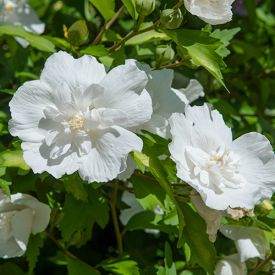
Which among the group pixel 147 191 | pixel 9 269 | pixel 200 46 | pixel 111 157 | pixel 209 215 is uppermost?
pixel 200 46

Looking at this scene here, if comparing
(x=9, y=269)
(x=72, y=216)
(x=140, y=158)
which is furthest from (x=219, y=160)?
(x=9, y=269)

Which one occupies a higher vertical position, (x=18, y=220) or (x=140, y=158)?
(x=140, y=158)

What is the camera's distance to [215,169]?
1.38 metres

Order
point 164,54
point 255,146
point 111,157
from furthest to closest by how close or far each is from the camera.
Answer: point 164,54 < point 255,146 < point 111,157

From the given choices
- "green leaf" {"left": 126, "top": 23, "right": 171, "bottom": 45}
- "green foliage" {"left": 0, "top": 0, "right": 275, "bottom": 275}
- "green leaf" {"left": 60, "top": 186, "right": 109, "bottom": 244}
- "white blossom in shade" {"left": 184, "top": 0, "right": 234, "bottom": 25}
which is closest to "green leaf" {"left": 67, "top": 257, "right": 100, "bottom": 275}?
"green foliage" {"left": 0, "top": 0, "right": 275, "bottom": 275}

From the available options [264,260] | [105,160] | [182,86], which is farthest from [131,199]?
[105,160]

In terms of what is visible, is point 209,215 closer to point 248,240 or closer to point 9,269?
point 248,240

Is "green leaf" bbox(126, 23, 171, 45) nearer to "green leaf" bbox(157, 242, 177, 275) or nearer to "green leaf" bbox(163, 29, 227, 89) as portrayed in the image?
"green leaf" bbox(163, 29, 227, 89)

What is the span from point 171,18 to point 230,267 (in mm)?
555

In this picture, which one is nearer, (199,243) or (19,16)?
(199,243)

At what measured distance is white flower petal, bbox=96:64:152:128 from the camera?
1.36 meters

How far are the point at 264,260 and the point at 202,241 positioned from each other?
22 centimetres

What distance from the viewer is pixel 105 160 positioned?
134cm

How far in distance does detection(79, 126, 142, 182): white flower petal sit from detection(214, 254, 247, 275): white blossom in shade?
0.36 meters
